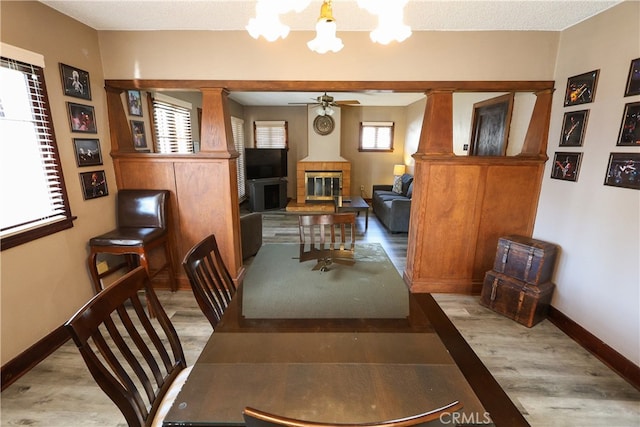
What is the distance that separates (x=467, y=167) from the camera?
2590mm

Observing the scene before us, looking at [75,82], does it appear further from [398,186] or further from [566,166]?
[398,186]

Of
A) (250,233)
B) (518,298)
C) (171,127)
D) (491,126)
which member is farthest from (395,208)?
(171,127)

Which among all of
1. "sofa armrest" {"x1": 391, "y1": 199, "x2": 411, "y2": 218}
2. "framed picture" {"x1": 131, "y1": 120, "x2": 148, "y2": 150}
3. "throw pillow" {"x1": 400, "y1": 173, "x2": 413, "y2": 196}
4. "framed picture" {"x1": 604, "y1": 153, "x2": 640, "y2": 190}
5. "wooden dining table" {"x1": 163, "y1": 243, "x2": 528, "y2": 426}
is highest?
"framed picture" {"x1": 131, "y1": 120, "x2": 148, "y2": 150}

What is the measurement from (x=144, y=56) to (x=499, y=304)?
12.0ft

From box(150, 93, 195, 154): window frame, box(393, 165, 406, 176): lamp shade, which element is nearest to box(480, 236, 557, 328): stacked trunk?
box(150, 93, 195, 154): window frame

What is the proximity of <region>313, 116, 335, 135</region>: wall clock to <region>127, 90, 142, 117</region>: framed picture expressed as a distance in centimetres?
425

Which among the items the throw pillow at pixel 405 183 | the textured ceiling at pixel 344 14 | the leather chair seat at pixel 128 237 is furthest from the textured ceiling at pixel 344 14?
the throw pillow at pixel 405 183

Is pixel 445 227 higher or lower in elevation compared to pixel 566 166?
lower

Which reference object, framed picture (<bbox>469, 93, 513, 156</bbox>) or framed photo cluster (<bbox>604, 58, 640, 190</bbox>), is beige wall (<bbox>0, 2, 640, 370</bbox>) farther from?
framed picture (<bbox>469, 93, 513, 156</bbox>)

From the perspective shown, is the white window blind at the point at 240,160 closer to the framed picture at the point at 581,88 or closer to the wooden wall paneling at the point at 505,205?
the wooden wall paneling at the point at 505,205

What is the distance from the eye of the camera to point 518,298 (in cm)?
235

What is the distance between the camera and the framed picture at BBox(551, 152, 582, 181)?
221 centimetres

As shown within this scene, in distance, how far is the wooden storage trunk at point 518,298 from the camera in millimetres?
2297

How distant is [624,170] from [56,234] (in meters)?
3.85
